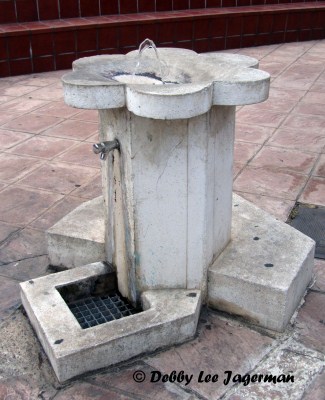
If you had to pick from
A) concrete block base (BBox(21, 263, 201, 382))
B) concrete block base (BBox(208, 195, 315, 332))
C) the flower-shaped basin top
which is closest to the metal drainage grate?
concrete block base (BBox(21, 263, 201, 382))

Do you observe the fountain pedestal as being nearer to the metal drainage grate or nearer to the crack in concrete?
the metal drainage grate

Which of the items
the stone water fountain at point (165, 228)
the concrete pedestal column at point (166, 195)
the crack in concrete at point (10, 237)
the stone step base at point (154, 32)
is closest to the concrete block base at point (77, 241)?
the stone water fountain at point (165, 228)

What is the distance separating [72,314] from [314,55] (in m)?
6.21

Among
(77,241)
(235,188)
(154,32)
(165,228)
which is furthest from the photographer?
(154,32)

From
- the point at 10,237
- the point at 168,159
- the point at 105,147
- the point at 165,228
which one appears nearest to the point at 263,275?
the point at 165,228

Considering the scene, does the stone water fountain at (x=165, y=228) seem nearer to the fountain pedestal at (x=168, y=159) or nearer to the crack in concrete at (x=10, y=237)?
the fountain pedestal at (x=168, y=159)

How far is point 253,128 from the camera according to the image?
5.02 m

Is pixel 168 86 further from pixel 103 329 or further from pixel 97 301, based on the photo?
pixel 97 301

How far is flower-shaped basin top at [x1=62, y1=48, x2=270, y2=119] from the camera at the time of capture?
204 cm

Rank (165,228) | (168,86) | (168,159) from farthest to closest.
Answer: (165,228), (168,159), (168,86)

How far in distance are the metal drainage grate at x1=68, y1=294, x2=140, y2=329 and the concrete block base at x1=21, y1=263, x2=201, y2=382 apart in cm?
12

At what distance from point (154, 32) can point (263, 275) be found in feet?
17.7

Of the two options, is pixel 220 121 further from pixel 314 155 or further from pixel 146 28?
pixel 146 28

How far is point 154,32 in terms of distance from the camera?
7.29 m
